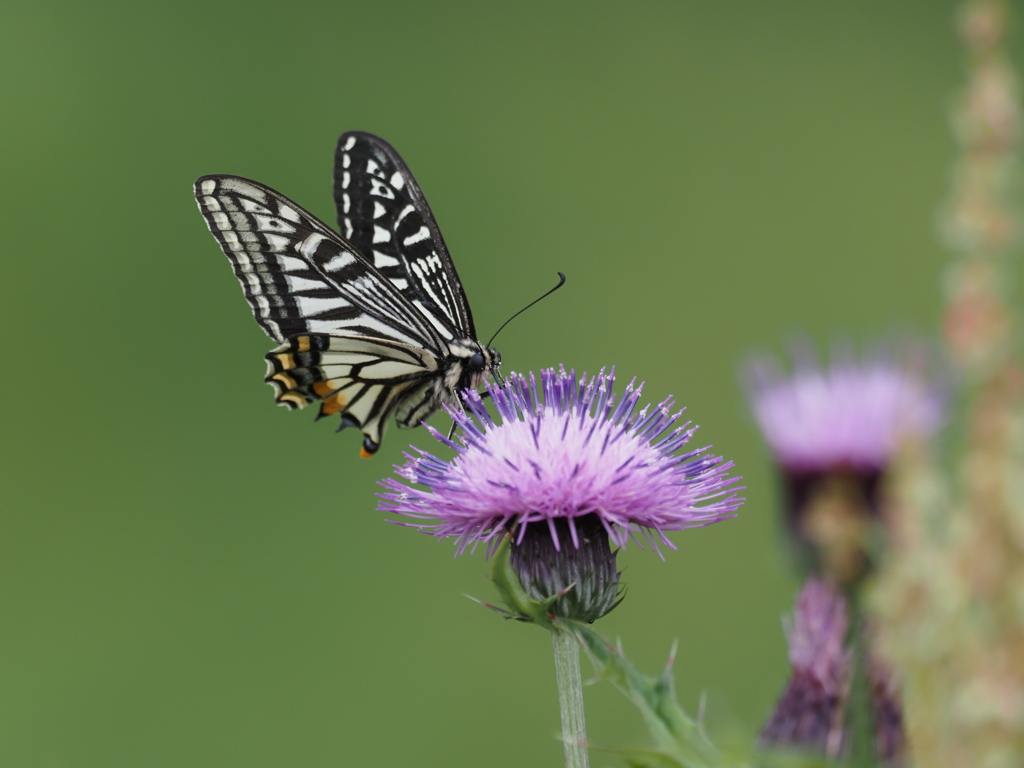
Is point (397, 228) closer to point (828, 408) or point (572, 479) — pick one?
point (572, 479)

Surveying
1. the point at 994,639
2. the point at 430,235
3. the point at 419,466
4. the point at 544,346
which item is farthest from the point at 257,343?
the point at 994,639

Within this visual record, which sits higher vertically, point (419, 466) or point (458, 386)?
point (458, 386)

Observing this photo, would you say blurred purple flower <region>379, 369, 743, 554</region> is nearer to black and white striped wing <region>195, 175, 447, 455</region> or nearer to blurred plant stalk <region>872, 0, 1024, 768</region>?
black and white striped wing <region>195, 175, 447, 455</region>

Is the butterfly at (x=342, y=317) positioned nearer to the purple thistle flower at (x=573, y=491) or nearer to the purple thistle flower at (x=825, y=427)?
the purple thistle flower at (x=573, y=491)

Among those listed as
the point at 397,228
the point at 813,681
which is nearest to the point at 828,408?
the point at 813,681

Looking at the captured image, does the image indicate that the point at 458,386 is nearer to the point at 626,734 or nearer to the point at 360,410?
the point at 360,410

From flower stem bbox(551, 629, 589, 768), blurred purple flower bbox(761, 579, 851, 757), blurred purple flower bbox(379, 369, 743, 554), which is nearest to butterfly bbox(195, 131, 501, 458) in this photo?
blurred purple flower bbox(379, 369, 743, 554)
